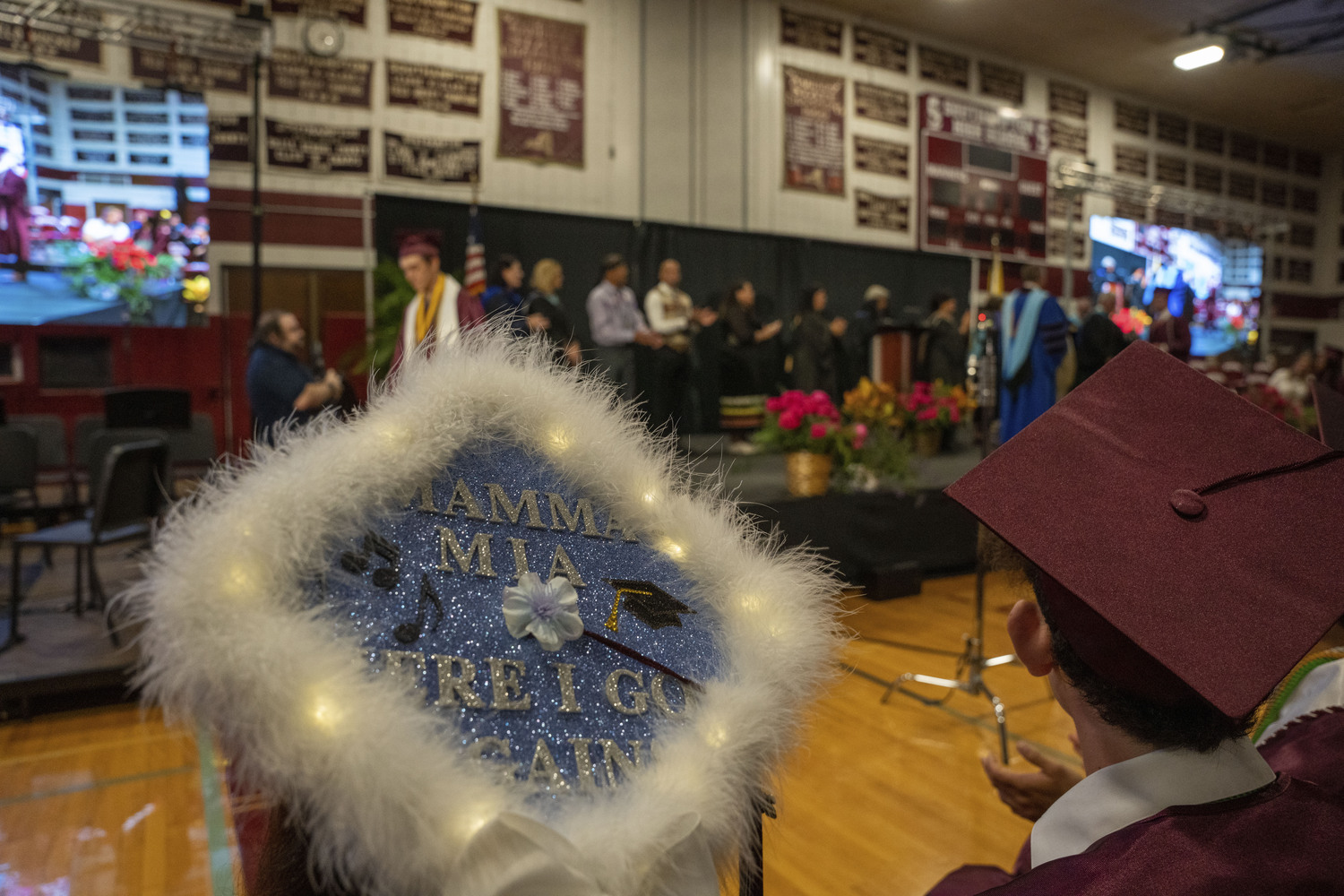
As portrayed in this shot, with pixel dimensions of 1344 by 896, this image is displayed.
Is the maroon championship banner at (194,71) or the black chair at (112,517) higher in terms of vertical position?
the maroon championship banner at (194,71)

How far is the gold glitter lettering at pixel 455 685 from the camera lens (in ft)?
1.79

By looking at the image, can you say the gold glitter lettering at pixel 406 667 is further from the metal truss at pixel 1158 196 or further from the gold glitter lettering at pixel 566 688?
the metal truss at pixel 1158 196

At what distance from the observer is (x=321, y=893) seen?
1.67ft

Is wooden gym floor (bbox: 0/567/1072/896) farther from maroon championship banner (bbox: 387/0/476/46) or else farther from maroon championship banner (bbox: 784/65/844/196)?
maroon championship banner (bbox: 784/65/844/196)

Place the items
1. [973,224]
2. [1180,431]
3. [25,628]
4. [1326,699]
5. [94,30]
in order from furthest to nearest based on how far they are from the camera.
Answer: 1. [973,224]
2. [94,30]
3. [25,628]
4. [1326,699]
5. [1180,431]

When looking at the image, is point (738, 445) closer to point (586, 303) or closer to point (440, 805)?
point (586, 303)

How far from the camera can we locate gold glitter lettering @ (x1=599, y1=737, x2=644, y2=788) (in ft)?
1.86

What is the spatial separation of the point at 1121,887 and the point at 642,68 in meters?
8.42

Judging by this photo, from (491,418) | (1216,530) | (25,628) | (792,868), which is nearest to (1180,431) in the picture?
(1216,530)

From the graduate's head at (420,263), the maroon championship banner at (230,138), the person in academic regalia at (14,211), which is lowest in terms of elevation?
the graduate's head at (420,263)

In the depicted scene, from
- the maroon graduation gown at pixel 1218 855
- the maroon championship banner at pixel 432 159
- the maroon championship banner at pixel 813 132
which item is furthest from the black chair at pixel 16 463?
the maroon championship banner at pixel 813 132

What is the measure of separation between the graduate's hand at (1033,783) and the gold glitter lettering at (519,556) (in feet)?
3.01

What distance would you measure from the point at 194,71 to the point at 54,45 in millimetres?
894

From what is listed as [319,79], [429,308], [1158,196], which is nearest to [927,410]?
[429,308]
